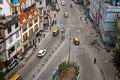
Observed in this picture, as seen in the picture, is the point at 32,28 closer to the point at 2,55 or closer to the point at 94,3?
the point at 2,55

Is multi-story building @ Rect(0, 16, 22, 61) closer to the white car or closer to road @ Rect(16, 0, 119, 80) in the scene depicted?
road @ Rect(16, 0, 119, 80)

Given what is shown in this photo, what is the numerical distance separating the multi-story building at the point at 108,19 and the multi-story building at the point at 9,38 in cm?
2265

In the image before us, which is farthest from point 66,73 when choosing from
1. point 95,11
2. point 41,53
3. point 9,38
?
point 95,11

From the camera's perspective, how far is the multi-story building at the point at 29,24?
238ft

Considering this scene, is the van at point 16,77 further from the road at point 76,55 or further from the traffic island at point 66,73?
the traffic island at point 66,73

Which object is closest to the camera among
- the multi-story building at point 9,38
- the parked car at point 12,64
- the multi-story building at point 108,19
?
the multi-story building at point 9,38

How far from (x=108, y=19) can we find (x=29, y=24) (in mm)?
20220

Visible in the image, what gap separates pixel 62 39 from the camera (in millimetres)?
83000

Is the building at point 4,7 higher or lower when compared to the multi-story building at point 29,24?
higher

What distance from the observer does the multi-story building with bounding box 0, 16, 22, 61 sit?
62219 mm

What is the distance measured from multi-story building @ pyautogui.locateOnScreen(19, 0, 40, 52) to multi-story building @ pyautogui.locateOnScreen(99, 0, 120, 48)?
59.6ft

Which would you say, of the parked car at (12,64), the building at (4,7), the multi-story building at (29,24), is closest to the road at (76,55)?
the parked car at (12,64)

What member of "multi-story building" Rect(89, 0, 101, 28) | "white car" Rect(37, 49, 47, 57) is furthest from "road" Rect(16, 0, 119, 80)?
"multi-story building" Rect(89, 0, 101, 28)

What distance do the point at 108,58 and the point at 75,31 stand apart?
65.6ft
